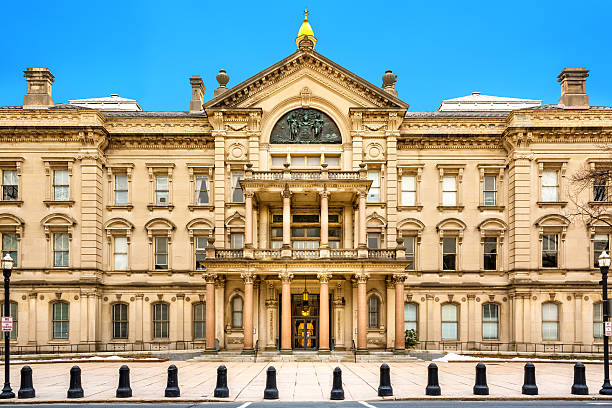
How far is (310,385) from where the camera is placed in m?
26.0

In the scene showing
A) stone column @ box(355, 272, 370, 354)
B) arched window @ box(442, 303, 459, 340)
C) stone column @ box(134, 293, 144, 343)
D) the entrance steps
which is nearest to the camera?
the entrance steps

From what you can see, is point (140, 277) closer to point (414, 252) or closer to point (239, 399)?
point (414, 252)

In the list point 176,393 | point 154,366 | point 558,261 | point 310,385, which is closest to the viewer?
point 176,393

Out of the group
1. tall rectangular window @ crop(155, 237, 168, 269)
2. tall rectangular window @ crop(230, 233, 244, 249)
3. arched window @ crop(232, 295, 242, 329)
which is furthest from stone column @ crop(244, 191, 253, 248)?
tall rectangular window @ crop(155, 237, 168, 269)

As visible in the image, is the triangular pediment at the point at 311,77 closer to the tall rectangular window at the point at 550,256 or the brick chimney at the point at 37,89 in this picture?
the brick chimney at the point at 37,89

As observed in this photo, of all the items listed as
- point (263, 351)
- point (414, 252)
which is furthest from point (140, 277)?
point (414, 252)

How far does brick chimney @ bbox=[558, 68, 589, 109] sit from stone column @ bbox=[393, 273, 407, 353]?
17047 mm

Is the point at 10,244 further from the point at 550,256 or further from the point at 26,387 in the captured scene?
the point at 550,256

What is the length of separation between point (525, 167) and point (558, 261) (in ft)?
19.5

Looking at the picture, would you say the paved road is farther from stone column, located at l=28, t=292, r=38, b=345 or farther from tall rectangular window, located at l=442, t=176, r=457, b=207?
tall rectangular window, located at l=442, t=176, r=457, b=207

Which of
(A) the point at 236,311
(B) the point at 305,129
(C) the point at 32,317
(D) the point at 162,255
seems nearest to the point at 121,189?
(D) the point at 162,255

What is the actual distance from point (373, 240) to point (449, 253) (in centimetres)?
484

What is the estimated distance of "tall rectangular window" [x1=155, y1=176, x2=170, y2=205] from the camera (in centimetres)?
4678

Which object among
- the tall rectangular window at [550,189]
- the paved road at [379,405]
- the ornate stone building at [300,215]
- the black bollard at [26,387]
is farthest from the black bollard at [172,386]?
the tall rectangular window at [550,189]
